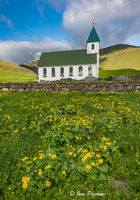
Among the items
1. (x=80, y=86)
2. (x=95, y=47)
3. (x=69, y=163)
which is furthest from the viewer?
(x=95, y=47)

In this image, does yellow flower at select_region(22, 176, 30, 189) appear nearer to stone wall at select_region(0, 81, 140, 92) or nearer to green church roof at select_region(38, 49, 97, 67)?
stone wall at select_region(0, 81, 140, 92)

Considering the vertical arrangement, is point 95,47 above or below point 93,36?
below

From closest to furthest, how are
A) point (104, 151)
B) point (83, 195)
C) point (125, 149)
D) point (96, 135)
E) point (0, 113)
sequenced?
point (83, 195) < point (104, 151) < point (125, 149) < point (96, 135) < point (0, 113)

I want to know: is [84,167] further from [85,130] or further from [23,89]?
[23,89]

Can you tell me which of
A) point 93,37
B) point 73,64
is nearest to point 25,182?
point 73,64

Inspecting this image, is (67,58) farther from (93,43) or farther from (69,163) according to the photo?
(69,163)

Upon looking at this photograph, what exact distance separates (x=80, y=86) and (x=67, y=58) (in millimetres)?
25976

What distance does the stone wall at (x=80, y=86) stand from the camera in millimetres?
10797

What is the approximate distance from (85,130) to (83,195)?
5.88 feet

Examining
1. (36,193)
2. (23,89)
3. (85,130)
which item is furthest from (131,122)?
(23,89)

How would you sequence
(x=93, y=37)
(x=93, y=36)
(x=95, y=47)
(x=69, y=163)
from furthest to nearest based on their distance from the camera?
(x=93, y=36) < (x=93, y=37) < (x=95, y=47) < (x=69, y=163)

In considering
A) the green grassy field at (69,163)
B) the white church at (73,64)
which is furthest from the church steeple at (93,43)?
the green grassy field at (69,163)

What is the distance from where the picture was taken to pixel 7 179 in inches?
94.3

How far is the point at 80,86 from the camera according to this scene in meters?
11.4
